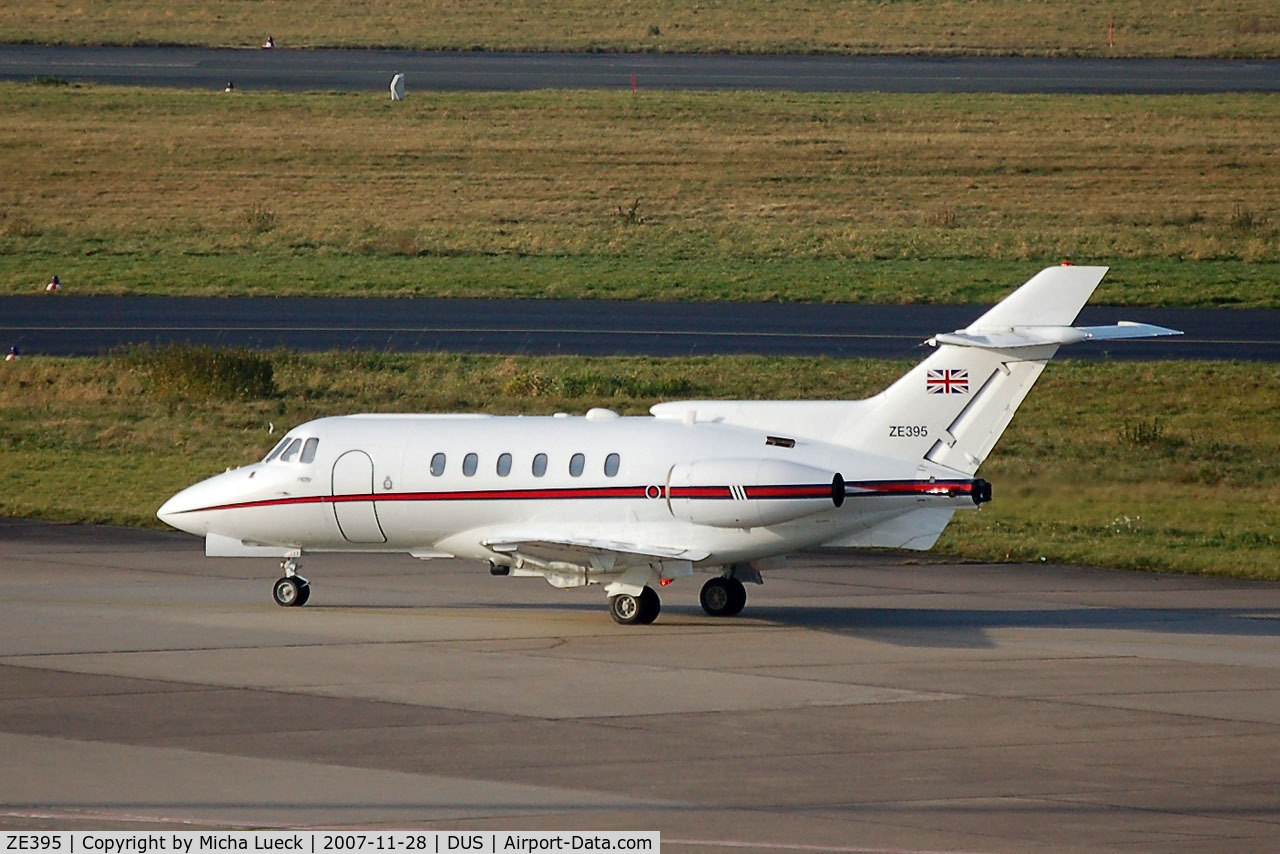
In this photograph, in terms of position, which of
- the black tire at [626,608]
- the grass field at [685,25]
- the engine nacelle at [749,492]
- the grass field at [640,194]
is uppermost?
the grass field at [685,25]

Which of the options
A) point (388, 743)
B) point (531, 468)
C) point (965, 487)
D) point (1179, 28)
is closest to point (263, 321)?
point (531, 468)

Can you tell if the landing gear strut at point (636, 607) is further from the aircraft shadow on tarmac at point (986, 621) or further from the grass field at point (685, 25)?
the grass field at point (685, 25)

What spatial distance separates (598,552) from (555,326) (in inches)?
1120

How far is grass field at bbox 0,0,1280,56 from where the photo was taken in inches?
4596

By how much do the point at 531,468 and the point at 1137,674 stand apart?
749cm

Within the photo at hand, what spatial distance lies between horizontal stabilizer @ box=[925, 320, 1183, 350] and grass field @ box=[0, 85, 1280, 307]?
101ft

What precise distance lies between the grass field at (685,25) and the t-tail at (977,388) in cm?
9268

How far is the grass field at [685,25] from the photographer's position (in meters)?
117

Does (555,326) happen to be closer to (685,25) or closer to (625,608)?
(625,608)

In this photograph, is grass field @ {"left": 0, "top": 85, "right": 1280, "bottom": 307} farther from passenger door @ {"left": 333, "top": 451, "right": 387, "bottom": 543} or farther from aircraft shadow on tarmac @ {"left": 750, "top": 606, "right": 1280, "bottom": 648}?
passenger door @ {"left": 333, "top": 451, "right": 387, "bottom": 543}

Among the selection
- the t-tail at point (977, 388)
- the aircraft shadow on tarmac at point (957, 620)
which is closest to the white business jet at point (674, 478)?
the t-tail at point (977, 388)

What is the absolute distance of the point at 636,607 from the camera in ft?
81.4

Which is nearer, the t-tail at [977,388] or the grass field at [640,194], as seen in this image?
the t-tail at [977,388]

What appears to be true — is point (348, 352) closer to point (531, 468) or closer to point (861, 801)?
point (531, 468)
